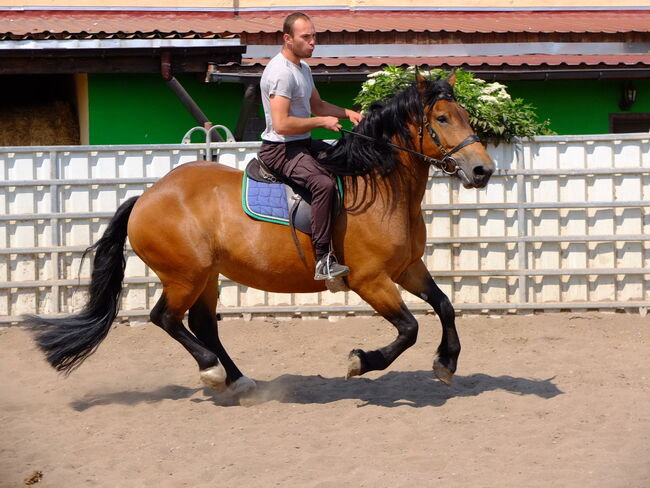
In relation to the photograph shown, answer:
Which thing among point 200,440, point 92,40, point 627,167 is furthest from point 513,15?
point 200,440

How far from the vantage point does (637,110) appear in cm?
1292

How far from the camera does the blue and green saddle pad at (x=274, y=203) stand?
6.52 meters

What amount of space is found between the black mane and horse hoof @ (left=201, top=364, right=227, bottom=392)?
65.9 inches

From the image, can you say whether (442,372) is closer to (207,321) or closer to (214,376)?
(214,376)

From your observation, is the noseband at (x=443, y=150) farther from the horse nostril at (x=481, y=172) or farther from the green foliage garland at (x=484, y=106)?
the green foliage garland at (x=484, y=106)

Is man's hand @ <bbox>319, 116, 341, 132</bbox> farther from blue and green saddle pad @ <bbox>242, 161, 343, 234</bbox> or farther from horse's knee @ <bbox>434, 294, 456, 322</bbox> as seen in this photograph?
horse's knee @ <bbox>434, 294, 456, 322</bbox>

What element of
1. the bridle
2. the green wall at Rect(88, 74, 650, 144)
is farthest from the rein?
the green wall at Rect(88, 74, 650, 144)

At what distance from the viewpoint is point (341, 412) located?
6434 millimetres

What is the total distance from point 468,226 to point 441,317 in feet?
10.5

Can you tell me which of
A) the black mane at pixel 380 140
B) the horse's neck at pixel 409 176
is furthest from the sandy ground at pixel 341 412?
the black mane at pixel 380 140

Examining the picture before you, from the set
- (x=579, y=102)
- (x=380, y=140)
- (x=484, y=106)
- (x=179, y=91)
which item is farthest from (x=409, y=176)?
(x=579, y=102)

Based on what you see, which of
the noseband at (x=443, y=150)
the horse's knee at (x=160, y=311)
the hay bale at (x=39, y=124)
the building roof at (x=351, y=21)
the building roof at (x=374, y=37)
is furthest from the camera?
the building roof at (x=351, y=21)

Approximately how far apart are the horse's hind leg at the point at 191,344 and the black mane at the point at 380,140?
5.23ft

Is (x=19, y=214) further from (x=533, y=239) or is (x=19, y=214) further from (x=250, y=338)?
(x=533, y=239)
